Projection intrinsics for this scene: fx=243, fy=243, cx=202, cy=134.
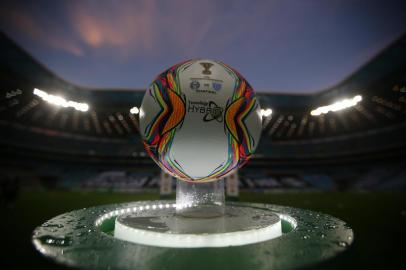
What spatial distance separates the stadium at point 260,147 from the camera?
18047 millimetres

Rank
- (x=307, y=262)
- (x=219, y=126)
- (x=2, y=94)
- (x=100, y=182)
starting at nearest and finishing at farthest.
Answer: (x=307, y=262)
(x=219, y=126)
(x=2, y=94)
(x=100, y=182)

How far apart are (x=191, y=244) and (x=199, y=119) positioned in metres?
2.17

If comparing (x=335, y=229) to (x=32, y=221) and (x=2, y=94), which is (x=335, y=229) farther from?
(x=2, y=94)

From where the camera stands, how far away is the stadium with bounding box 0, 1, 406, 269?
18047mm

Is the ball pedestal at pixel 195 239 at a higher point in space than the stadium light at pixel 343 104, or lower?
Result: lower

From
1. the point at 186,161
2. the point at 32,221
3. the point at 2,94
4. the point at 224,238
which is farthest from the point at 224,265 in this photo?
the point at 2,94

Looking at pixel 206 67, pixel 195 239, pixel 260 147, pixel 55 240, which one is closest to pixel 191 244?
pixel 195 239

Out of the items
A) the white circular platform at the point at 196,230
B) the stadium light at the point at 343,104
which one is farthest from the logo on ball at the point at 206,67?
the stadium light at the point at 343,104

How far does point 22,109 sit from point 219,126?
1104 inches

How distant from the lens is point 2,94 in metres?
18.6

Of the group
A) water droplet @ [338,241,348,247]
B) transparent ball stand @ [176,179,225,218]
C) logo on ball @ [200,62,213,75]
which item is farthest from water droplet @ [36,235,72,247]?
water droplet @ [338,241,348,247]

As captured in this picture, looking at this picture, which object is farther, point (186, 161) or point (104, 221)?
point (104, 221)

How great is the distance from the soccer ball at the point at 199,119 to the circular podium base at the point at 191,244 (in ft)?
3.97

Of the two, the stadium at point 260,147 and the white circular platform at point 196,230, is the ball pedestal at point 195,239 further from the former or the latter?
the stadium at point 260,147
